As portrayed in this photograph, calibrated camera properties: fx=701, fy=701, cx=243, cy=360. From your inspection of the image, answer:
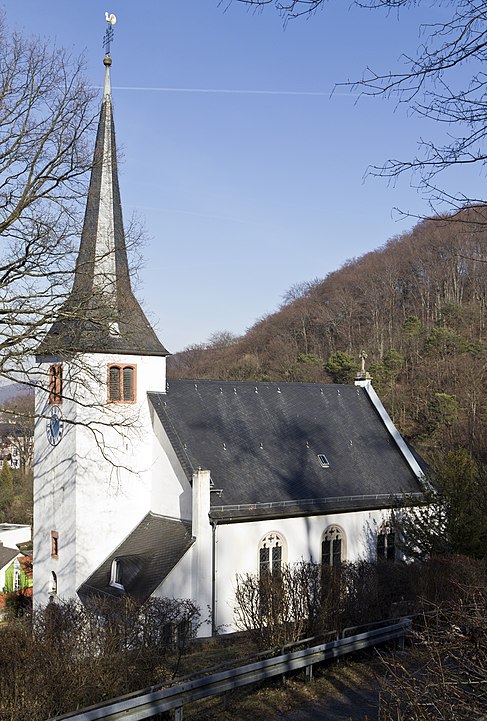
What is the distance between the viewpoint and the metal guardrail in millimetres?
6766

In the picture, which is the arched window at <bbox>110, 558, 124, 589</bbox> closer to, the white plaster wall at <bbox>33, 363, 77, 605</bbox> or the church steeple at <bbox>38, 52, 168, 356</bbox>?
the white plaster wall at <bbox>33, 363, 77, 605</bbox>

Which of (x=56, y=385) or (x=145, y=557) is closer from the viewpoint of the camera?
(x=145, y=557)

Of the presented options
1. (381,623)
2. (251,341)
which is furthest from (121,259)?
(251,341)

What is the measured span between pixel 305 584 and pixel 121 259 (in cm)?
1263

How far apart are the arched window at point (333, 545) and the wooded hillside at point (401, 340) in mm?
11653

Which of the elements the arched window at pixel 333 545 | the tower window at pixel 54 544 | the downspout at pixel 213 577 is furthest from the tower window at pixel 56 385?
the arched window at pixel 333 545

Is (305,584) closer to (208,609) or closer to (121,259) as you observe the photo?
(208,609)

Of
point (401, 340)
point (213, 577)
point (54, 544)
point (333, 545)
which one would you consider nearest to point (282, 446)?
point (333, 545)

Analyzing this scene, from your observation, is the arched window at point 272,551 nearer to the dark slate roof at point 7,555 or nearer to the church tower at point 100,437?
the church tower at point 100,437

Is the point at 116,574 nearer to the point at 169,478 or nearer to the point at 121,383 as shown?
the point at 169,478

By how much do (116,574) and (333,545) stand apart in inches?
254

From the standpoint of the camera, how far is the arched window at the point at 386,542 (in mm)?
21734

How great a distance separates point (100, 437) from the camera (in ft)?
66.1

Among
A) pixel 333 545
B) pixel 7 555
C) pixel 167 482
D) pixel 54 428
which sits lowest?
pixel 7 555
